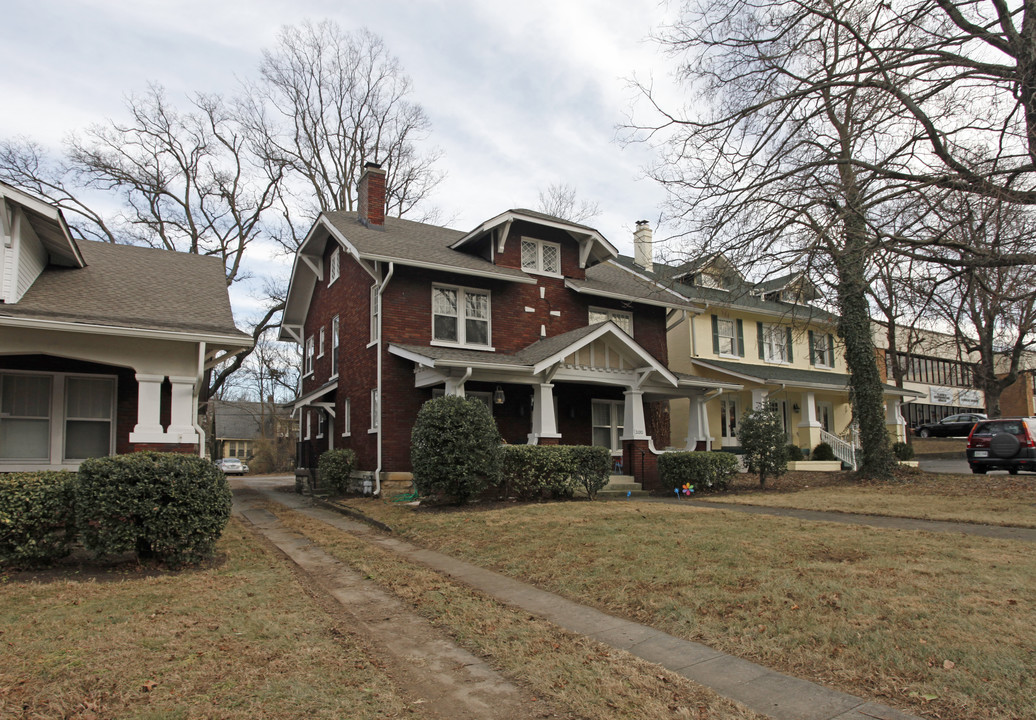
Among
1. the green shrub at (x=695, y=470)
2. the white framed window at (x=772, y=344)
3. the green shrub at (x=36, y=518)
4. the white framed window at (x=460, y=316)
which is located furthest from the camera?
the white framed window at (x=772, y=344)

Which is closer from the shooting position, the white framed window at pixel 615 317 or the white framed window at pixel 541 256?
the white framed window at pixel 541 256

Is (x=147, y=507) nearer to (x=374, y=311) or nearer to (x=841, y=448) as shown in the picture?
(x=374, y=311)

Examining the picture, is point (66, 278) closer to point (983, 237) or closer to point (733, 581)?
point (733, 581)

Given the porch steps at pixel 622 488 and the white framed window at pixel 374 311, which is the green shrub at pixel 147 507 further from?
the porch steps at pixel 622 488

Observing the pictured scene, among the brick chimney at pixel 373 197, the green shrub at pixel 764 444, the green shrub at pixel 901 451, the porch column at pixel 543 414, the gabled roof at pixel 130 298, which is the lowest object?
the green shrub at pixel 901 451

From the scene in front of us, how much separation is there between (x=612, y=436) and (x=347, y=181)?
18773 millimetres

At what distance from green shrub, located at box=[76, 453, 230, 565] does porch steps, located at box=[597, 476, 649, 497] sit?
1049 cm

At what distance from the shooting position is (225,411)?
2434 inches

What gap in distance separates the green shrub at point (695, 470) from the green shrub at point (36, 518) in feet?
41.3

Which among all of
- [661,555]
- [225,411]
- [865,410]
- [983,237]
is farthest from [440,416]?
[225,411]

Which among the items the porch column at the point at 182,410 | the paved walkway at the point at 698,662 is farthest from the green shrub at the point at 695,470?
the porch column at the point at 182,410

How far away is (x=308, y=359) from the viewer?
25.6 meters

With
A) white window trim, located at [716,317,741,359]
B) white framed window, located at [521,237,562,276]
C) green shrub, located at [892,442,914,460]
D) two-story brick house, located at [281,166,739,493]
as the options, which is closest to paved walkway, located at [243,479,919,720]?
two-story brick house, located at [281,166,739,493]

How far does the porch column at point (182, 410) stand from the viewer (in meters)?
10.8
